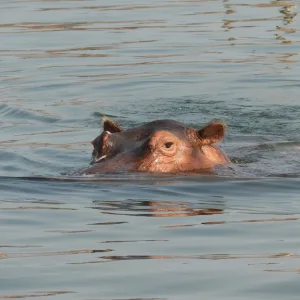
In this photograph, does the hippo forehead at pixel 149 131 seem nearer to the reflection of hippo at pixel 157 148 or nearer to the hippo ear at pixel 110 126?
the reflection of hippo at pixel 157 148

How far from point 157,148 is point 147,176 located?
0.32 meters

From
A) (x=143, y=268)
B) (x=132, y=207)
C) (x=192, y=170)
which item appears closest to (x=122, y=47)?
(x=192, y=170)

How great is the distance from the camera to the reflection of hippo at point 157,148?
9.43 metres

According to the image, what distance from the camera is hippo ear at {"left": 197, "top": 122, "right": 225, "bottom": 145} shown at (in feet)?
32.3

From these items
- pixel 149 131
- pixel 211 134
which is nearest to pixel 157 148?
pixel 149 131

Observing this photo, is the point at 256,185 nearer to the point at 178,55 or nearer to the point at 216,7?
the point at 178,55

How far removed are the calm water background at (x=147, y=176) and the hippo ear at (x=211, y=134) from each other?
0.37 metres

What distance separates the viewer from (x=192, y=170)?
973cm

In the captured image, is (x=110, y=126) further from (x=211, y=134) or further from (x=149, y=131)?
(x=211, y=134)

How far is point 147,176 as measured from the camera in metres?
9.32

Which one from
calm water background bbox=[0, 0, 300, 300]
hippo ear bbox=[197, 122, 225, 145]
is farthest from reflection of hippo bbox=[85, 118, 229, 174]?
calm water background bbox=[0, 0, 300, 300]

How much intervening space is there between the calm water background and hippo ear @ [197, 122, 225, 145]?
0.37 meters

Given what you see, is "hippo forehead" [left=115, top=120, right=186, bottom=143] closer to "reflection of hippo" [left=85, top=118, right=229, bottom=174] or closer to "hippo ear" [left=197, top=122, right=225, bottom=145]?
"reflection of hippo" [left=85, top=118, right=229, bottom=174]

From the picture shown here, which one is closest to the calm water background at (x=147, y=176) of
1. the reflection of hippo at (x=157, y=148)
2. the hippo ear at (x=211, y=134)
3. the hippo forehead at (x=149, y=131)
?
the reflection of hippo at (x=157, y=148)
